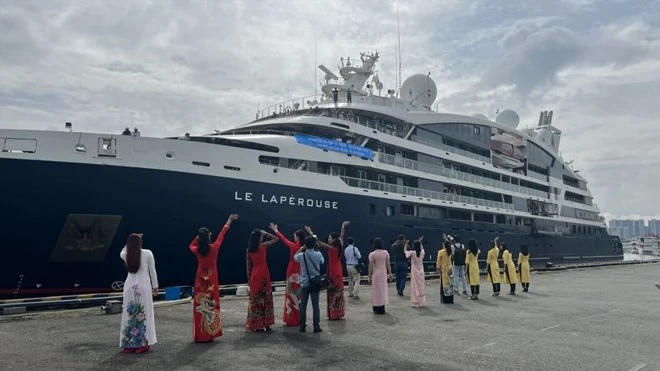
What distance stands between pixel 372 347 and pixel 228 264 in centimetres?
958

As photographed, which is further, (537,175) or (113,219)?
(537,175)

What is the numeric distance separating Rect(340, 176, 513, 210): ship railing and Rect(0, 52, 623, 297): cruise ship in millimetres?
83

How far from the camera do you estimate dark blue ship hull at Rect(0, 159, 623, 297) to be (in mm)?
12438

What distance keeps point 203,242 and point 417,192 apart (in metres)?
17.5

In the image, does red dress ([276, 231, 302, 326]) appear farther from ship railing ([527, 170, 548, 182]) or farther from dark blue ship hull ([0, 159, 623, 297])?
ship railing ([527, 170, 548, 182])

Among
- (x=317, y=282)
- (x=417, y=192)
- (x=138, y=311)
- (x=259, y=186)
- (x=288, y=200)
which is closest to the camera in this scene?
(x=138, y=311)

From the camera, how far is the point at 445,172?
1006 inches

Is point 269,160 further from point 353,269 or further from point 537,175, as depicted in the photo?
point 537,175

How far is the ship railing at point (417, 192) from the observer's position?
1970cm

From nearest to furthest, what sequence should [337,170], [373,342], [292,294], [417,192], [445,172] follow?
[373,342] < [292,294] < [337,170] < [417,192] < [445,172]

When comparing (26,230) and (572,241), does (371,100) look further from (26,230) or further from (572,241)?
(572,241)

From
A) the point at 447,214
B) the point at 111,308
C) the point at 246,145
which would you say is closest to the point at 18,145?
the point at 111,308

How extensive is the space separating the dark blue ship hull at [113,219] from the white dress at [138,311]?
784 centimetres

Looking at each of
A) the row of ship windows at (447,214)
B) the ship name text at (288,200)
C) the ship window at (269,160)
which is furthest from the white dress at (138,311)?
the row of ship windows at (447,214)
